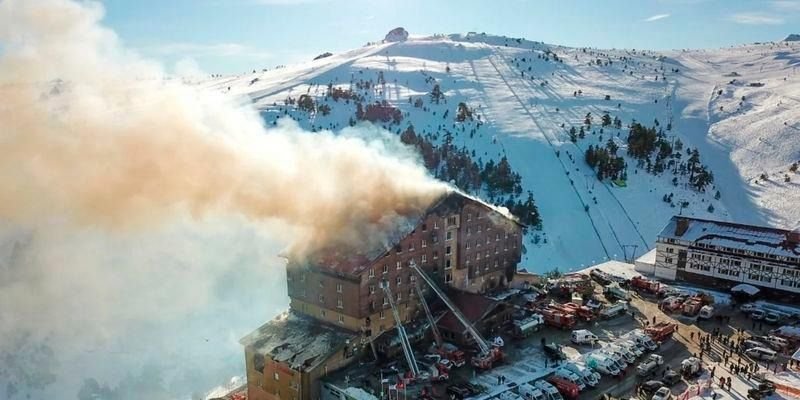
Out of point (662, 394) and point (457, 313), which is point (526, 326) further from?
point (662, 394)

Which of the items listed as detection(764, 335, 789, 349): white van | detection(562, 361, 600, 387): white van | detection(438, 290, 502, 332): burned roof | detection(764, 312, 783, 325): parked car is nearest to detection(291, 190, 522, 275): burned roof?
detection(438, 290, 502, 332): burned roof

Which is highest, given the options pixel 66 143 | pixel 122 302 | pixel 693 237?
pixel 66 143

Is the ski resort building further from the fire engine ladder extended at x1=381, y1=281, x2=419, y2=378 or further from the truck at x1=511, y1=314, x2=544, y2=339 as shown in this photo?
the fire engine ladder extended at x1=381, y1=281, x2=419, y2=378

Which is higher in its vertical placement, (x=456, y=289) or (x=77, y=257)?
(x=456, y=289)

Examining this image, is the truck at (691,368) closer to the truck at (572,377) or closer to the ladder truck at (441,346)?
the truck at (572,377)

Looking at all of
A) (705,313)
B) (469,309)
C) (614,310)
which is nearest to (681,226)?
(705,313)

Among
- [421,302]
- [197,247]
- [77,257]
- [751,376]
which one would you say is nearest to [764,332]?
[751,376]

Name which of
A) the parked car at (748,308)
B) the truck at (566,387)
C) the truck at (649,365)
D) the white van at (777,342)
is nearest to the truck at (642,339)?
the truck at (649,365)

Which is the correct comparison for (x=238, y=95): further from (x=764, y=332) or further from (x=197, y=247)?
(x=764, y=332)
